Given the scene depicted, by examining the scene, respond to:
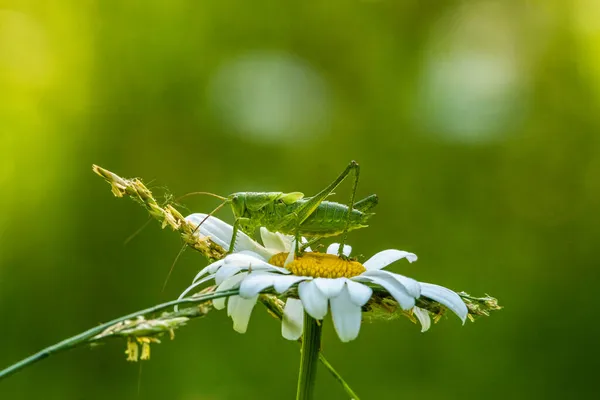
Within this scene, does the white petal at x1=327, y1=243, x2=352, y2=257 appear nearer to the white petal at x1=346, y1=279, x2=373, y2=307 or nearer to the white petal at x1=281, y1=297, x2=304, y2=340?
the white petal at x1=281, y1=297, x2=304, y2=340

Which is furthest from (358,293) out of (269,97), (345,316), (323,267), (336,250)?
(269,97)

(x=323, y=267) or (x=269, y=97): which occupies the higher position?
(x=269, y=97)

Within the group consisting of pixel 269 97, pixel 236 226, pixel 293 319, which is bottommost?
pixel 293 319

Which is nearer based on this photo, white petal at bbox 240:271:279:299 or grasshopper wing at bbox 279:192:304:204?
white petal at bbox 240:271:279:299

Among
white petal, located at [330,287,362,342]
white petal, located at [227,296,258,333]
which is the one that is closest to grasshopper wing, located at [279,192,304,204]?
white petal, located at [227,296,258,333]

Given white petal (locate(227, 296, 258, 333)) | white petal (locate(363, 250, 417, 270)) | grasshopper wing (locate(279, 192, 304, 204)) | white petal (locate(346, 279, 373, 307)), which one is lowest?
white petal (locate(227, 296, 258, 333))

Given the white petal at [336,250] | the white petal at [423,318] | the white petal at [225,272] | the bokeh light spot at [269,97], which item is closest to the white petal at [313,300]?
the white petal at [225,272]

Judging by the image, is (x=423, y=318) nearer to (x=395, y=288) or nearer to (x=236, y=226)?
(x=395, y=288)
